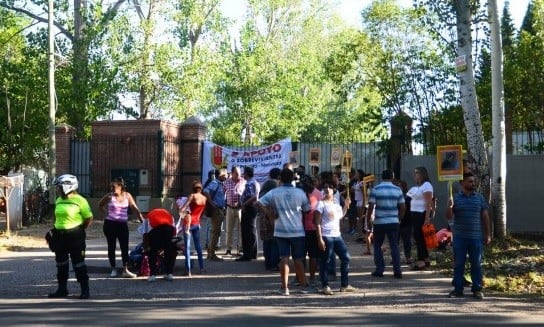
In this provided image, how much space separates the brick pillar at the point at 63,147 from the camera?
26703 mm

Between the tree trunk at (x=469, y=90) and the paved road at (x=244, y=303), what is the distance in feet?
11.2

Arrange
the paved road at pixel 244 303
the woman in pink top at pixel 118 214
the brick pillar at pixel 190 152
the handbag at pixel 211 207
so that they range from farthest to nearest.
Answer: the brick pillar at pixel 190 152
the handbag at pixel 211 207
the woman in pink top at pixel 118 214
the paved road at pixel 244 303

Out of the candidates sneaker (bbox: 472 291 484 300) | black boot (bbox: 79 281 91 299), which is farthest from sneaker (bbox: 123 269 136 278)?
sneaker (bbox: 472 291 484 300)

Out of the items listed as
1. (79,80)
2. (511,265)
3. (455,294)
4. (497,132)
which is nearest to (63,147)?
(79,80)

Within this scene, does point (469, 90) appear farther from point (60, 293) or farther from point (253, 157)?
point (253, 157)

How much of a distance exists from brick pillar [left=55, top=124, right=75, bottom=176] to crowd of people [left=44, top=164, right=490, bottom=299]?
A: 41.7 ft

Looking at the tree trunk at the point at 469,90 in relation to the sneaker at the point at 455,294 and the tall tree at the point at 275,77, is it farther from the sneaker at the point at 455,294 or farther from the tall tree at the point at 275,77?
the tall tree at the point at 275,77

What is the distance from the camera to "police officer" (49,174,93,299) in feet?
35.0

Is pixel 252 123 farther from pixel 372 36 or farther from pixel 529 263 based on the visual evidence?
pixel 529 263

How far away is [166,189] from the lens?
26.2m

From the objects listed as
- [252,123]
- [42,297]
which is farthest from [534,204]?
[252,123]

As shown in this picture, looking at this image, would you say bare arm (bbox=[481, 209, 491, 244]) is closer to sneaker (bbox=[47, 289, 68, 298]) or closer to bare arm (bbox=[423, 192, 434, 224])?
bare arm (bbox=[423, 192, 434, 224])

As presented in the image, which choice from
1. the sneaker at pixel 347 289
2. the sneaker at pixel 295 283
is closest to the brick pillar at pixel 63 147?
the sneaker at pixel 295 283

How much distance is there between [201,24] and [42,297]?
34309mm
